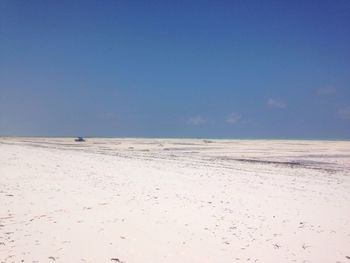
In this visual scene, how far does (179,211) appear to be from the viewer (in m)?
11.1

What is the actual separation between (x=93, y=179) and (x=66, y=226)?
8.06 metres

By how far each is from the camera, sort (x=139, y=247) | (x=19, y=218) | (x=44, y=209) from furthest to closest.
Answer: (x=44, y=209), (x=19, y=218), (x=139, y=247)

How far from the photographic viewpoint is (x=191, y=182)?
1762 cm

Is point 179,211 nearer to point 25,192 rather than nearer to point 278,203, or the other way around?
point 278,203

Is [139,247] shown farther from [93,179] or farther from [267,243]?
[93,179]

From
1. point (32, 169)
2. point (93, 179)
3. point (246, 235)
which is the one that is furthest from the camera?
point (32, 169)

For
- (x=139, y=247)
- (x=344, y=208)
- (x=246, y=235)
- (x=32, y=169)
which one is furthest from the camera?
(x=32, y=169)

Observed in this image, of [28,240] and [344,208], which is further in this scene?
[344,208]

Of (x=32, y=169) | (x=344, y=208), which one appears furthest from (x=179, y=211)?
(x=32, y=169)

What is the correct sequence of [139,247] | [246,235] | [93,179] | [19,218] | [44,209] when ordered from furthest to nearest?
[93,179] → [44,209] → [19,218] → [246,235] → [139,247]

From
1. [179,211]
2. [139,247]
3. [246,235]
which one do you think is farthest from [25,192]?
[246,235]

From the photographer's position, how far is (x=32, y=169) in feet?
65.2

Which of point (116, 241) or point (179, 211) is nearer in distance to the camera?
point (116, 241)

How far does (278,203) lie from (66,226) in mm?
6813
